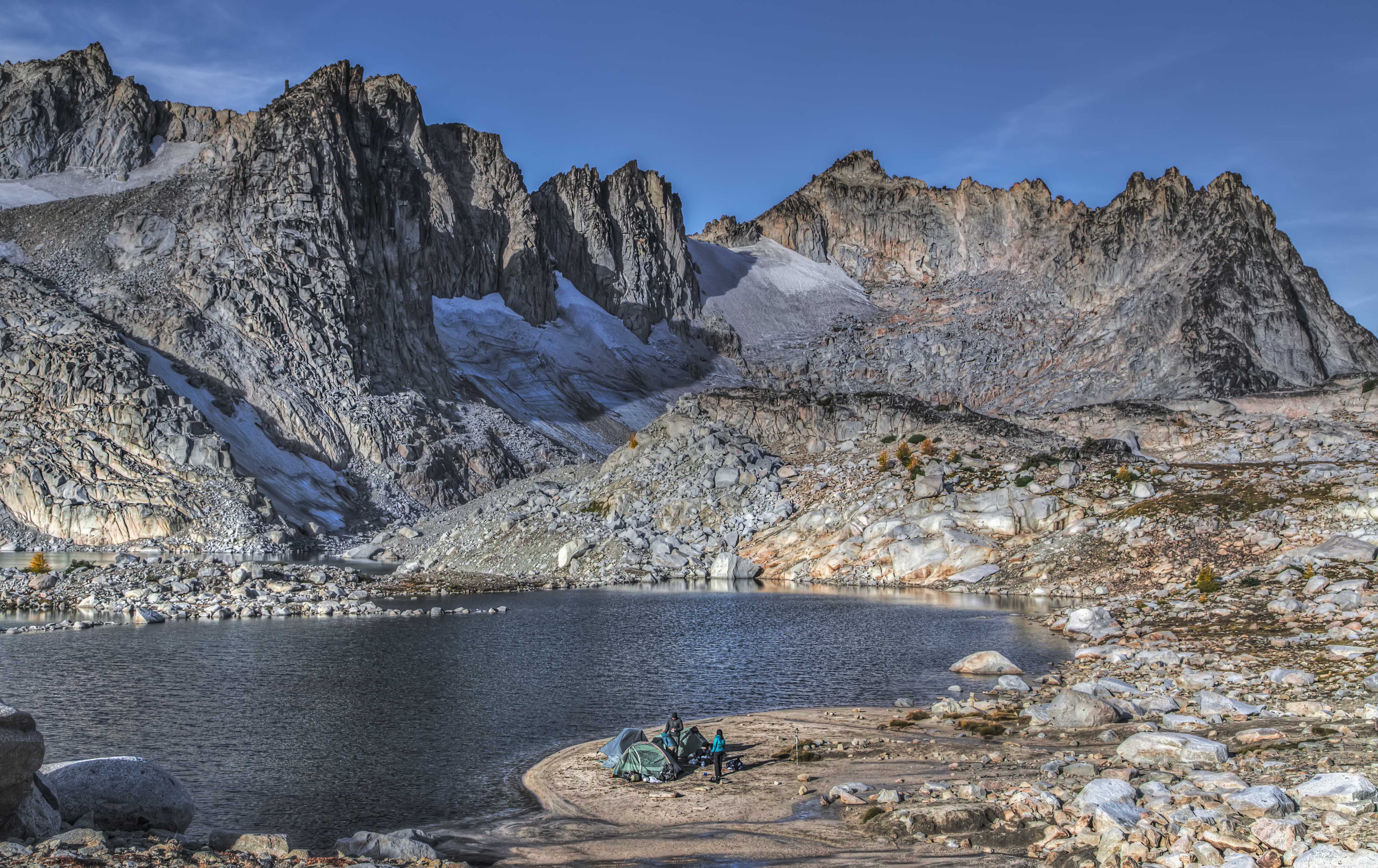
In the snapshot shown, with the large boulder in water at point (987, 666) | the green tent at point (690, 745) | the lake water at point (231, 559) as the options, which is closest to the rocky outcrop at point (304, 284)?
the lake water at point (231, 559)

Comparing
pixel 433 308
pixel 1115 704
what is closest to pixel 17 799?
pixel 1115 704

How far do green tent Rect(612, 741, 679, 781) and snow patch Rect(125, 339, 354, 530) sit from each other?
96.2 metres

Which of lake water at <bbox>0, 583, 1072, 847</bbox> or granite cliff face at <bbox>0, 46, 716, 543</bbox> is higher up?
granite cliff face at <bbox>0, 46, 716, 543</bbox>

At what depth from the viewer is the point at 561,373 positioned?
180250 mm

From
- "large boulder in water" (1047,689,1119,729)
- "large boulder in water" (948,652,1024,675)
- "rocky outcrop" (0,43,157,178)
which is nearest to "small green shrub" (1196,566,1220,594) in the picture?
"large boulder in water" (948,652,1024,675)

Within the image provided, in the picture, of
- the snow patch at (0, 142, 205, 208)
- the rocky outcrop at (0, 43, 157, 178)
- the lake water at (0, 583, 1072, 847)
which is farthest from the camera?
the rocky outcrop at (0, 43, 157, 178)

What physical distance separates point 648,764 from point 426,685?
15751mm

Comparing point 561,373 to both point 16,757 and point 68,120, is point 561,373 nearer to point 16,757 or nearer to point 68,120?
point 68,120

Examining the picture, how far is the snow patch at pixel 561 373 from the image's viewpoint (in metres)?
169

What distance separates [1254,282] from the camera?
17038cm

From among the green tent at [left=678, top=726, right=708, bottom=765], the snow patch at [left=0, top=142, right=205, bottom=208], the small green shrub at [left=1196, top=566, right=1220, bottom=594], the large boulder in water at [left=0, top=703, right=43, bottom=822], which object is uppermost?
the snow patch at [left=0, top=142, right=205, bottom=208]

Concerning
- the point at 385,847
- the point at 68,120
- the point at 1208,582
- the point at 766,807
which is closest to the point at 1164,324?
the point at 1208,582

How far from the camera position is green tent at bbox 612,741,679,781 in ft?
85.2

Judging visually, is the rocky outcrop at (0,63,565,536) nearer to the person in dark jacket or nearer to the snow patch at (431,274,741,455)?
the snow patch at (431,274,741,455)
